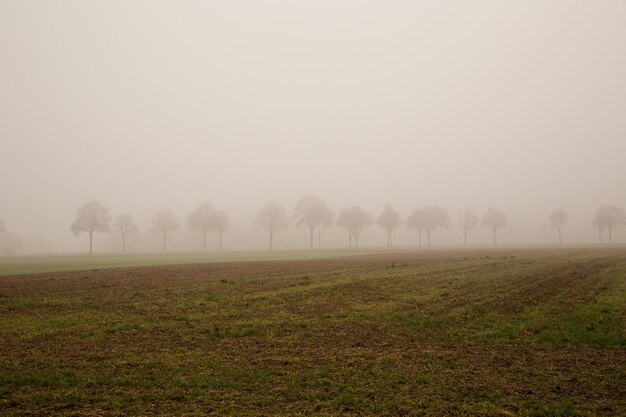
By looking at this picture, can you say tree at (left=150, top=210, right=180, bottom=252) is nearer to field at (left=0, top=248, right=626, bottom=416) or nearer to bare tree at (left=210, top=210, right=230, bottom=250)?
bare tree at (left=210, top=210, right=230, bottom=250)

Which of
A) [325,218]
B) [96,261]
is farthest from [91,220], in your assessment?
[325,218]

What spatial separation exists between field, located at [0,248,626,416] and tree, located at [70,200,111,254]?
303ft

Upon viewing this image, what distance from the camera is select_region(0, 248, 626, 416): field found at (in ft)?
28.3

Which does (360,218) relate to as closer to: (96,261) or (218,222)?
(218,222)

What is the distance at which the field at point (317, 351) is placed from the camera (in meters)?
8.62

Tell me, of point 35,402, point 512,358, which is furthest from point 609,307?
point 35,402

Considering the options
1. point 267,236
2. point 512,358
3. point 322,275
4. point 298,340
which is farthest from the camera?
point 267,236

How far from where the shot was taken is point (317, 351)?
40.5 ft

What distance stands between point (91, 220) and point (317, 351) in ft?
370

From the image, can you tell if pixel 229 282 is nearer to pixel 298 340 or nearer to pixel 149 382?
pixel 298 340

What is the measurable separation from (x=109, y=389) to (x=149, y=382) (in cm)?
95

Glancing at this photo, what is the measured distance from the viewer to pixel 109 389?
30.8 feet

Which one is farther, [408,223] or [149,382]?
[408,223]

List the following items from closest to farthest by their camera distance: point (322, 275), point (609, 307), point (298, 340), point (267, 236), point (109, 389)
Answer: point (109, 389) → point (298, 340) → point (609, 307) → point (322, 275) → point (267, 236)
